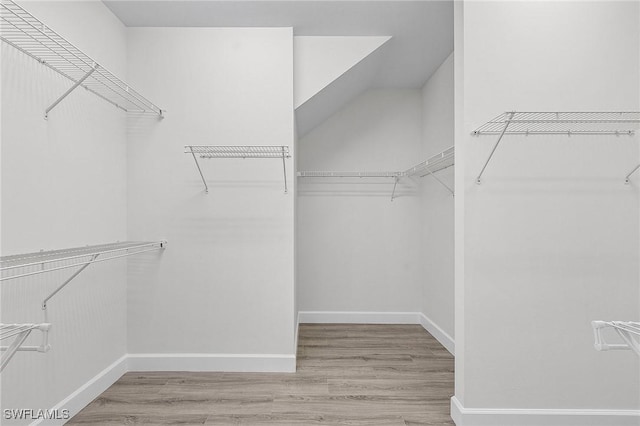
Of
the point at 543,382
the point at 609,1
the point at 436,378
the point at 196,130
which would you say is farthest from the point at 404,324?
the point at 609,1

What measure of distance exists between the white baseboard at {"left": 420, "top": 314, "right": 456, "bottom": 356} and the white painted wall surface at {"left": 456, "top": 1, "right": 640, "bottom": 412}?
0.94 metres

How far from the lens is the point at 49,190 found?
1896mm

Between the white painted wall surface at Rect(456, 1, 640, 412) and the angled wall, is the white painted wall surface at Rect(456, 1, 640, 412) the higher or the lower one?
the lower one

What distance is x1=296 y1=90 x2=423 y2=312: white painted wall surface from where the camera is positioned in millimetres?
3996

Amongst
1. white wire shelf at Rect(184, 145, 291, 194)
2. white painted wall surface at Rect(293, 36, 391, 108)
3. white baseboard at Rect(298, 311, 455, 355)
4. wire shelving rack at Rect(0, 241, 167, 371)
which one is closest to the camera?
wire shelving rack at Rect(0, 241, 167, 371)

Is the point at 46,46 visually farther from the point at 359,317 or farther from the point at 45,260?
the point at 359,317

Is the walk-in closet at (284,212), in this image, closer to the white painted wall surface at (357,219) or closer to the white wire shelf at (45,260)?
the white wire shelf at (45,260)

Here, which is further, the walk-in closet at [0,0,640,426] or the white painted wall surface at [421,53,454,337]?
the white painted wall surface at [421,53,454,337]

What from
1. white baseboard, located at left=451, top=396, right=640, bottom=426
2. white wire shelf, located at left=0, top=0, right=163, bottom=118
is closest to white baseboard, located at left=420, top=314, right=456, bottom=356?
white baseboard, located at left=451, top=396, right=640, bottom=426

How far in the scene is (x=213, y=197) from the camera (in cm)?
275

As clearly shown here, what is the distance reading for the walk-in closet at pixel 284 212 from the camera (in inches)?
75.0

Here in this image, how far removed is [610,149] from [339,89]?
1973 mm

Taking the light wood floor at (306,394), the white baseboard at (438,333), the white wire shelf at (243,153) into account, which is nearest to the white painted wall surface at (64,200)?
the light wood floor at (306,394)

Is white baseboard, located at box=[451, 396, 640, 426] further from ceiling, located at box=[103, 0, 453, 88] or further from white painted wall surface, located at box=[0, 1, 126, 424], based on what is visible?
ceiling, located at box=[103, 0, 453, 88]
